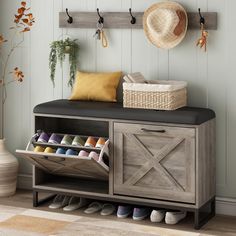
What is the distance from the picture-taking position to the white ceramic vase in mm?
5047

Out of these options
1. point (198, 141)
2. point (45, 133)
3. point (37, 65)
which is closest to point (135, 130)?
point (198, 141)

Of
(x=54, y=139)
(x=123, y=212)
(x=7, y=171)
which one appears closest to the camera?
(x=123, y=212)

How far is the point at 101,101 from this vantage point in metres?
4.80

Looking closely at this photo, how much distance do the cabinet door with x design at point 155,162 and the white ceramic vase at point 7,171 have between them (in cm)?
100

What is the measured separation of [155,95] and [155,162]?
1.49 ft

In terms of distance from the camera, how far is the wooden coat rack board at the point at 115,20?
4465 mm

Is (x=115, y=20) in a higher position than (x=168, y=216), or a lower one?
higher

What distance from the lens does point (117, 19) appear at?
478 cm

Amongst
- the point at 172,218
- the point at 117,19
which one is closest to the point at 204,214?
the point at 172,218

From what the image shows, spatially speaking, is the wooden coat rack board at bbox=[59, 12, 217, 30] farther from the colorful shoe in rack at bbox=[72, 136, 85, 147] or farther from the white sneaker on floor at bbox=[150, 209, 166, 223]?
the white sneaker on floor at bbox=[150, 209, 166, 223]

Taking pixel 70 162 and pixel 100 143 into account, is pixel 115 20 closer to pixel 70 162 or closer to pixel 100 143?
pixel 100 143

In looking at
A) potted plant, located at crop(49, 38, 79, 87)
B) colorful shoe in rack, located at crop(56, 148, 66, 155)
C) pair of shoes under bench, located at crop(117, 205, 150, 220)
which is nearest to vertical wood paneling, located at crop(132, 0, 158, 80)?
potted plant, located at crop(49, 38, 79, 87)

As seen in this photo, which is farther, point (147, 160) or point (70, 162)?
point (70, 162)

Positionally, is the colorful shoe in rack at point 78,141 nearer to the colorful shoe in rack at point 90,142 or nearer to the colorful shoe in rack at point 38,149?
the colorful shoe in rack at point 90,142
